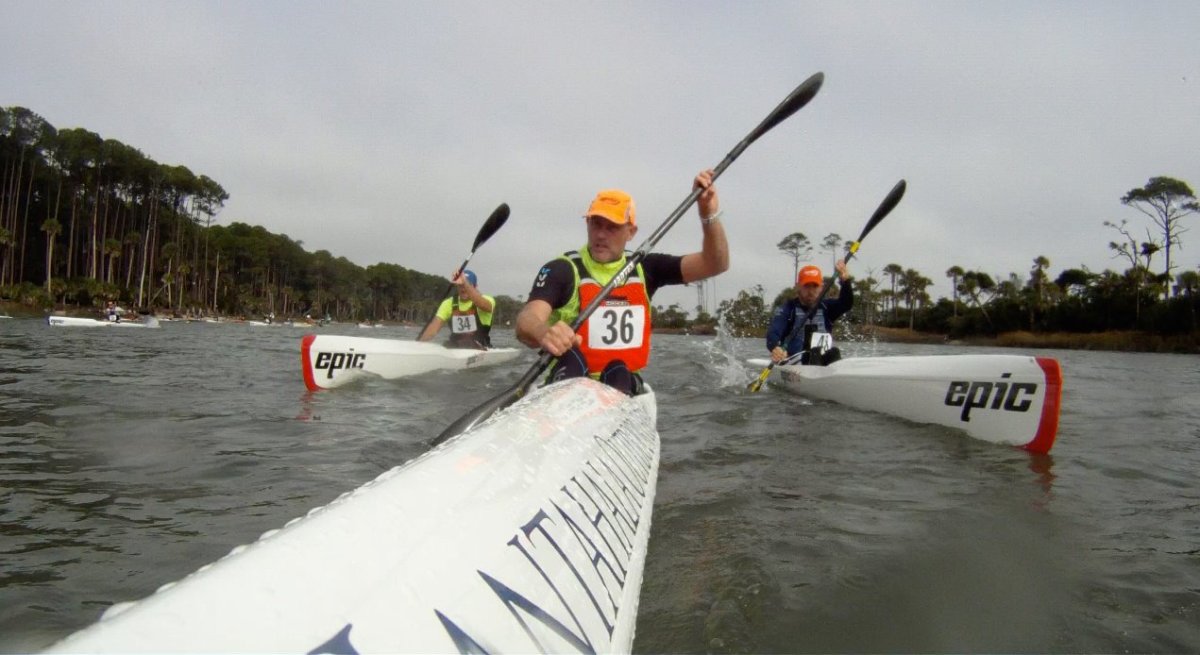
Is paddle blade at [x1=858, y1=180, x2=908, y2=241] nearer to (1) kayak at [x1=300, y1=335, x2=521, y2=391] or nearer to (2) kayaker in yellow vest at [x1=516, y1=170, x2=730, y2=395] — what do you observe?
(2) kayaker in yellow vest at [x1=516, y1=170, x2=730, y2=395]

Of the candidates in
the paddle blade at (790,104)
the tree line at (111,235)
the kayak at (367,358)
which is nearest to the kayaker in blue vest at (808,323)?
the paddle blade at (790,104)

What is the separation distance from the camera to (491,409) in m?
3.12

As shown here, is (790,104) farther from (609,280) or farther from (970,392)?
(970,392)

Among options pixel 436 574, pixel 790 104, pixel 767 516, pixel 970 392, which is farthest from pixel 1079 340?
pixel 436 574

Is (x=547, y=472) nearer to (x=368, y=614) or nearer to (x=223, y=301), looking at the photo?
(x=368, y=614)

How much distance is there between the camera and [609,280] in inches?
167

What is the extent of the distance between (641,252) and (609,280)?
0.30 meters

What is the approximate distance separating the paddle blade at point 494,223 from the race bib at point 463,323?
268cm

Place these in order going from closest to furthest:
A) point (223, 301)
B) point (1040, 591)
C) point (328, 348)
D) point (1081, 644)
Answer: point (1081, 644)
point (1040, 591)
point (328, 348)
point (223, 301)

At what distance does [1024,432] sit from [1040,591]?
2.79 meters

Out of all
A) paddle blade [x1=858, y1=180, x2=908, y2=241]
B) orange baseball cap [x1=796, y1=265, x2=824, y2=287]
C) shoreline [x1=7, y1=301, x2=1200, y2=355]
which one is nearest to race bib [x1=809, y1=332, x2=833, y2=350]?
orange baseball cap [x1=796, y1=265, x2=824, y2=287]

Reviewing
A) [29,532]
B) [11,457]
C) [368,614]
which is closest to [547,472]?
[368,614]

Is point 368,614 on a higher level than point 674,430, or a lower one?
higher

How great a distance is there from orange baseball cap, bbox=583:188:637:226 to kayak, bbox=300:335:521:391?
4.01 meters
